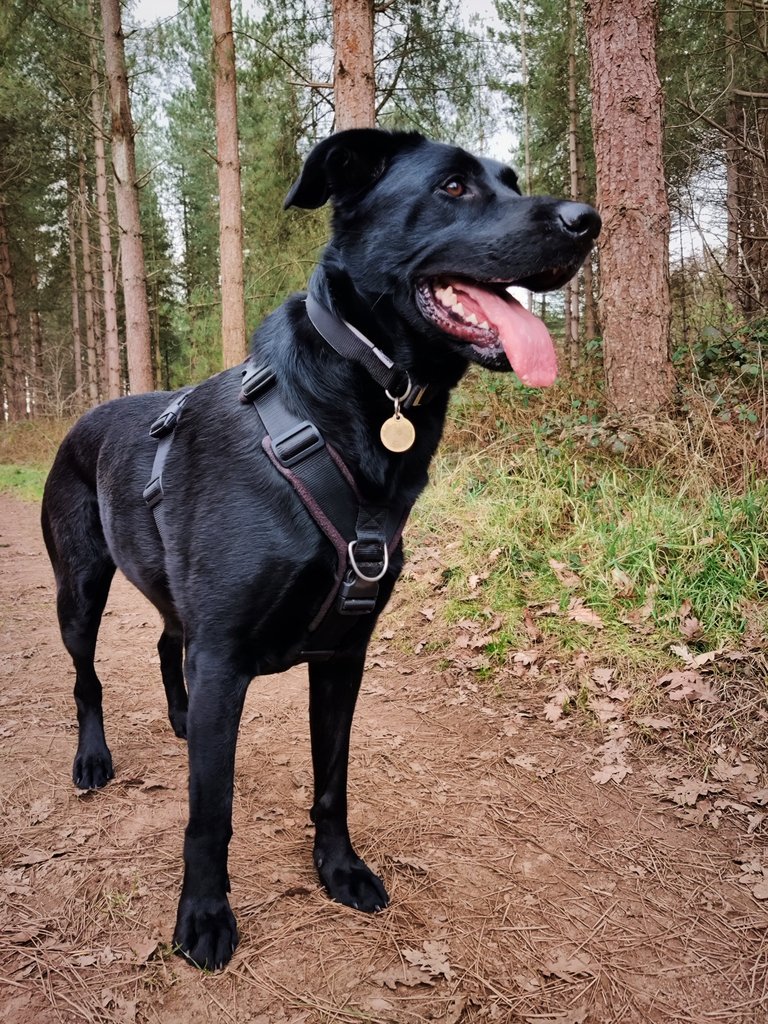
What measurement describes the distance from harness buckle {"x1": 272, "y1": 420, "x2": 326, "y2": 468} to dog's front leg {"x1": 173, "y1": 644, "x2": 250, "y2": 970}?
564 mm


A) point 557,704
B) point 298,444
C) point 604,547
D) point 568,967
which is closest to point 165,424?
point 298,444

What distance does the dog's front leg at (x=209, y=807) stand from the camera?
178cm

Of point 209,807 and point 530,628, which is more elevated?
point 209,807

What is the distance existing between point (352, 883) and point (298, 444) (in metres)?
1.39

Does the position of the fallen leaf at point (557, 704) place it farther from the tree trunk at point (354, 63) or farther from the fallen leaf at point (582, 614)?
the tree trunk at point (354, 63)

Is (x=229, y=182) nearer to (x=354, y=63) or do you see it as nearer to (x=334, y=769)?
(x=354, y=63)

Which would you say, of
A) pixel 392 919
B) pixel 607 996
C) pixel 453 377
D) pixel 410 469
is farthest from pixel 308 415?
pixel 607 996

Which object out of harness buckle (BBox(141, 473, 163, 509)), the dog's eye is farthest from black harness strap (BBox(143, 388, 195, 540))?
the dog's eye

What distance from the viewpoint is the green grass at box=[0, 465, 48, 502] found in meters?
10.3

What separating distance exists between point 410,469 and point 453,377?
0.30m

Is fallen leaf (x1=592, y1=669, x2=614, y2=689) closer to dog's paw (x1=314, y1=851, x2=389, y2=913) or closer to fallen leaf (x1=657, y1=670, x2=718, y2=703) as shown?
fallen leaf (x1=657, y1=670, x2=718, y2=703)

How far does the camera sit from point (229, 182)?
9477 millimetres

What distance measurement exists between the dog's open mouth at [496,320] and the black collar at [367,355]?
171mm

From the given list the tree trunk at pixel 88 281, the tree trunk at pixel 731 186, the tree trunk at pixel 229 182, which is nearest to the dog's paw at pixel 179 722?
the tree trunk at pixel 731 186
